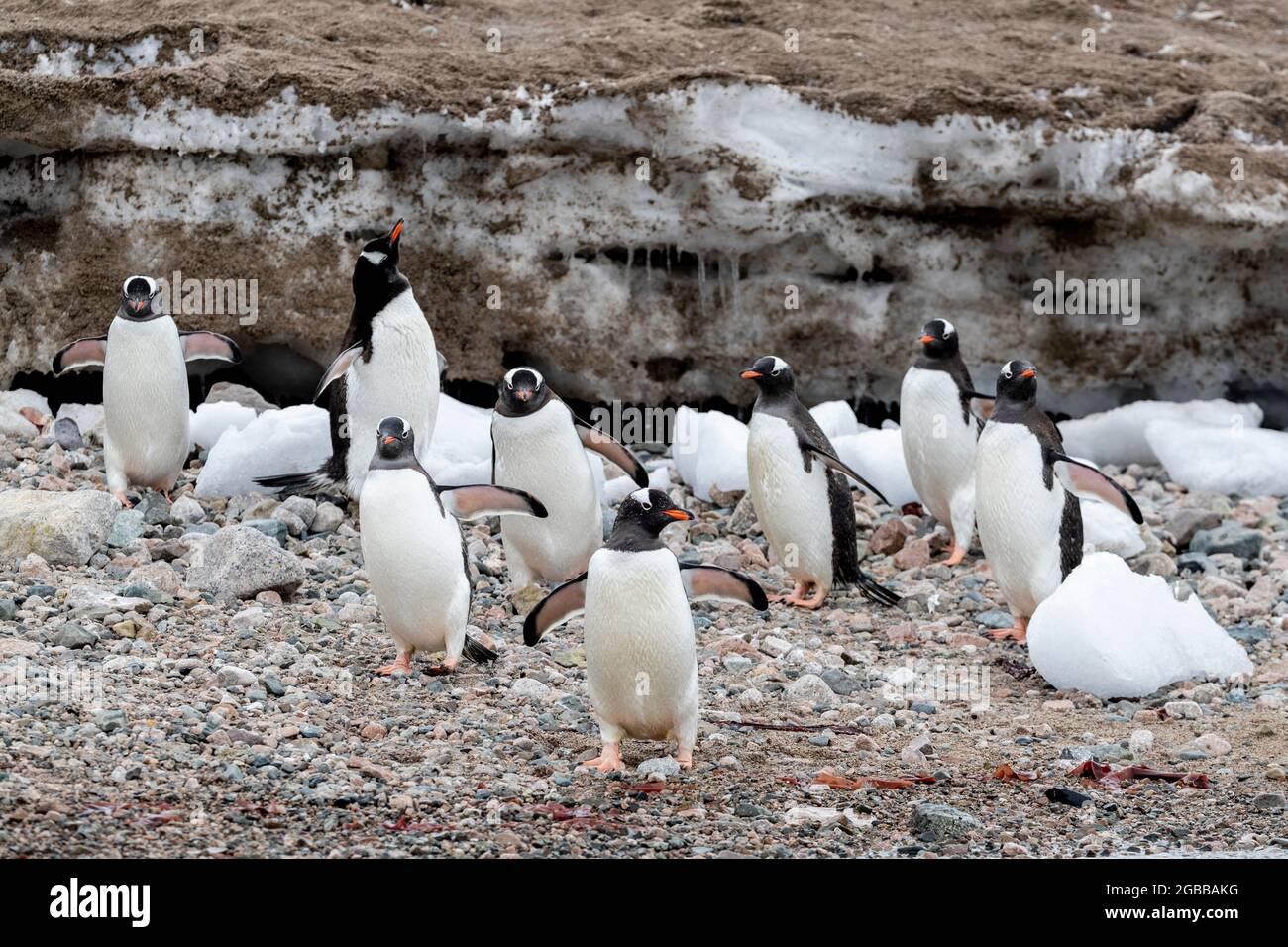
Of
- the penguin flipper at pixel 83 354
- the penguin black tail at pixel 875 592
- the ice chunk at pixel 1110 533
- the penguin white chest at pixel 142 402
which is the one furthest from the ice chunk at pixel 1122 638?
Answer: the penguin flipper at pixel 83 354

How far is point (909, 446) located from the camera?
8.33 meters

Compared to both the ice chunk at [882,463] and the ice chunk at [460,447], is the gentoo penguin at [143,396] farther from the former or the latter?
the ice chunk at [882,463]

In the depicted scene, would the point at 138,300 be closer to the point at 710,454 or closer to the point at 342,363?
the point at 342,363

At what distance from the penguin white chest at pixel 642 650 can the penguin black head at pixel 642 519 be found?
0.12 ft

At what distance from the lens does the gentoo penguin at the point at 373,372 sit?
785cm

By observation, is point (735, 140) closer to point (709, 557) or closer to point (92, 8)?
point (709, 557)

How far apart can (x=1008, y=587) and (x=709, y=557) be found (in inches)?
54.4

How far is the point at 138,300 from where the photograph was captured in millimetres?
8055

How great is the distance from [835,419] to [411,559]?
13.2 ft

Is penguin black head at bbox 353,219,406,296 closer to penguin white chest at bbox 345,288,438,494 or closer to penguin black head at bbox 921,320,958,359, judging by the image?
penguin white chest at bbox 345,288,438,494

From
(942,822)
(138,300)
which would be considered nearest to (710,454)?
(138,300)

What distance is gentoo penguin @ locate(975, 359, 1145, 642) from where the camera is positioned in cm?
700
